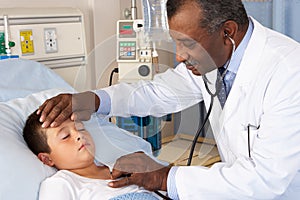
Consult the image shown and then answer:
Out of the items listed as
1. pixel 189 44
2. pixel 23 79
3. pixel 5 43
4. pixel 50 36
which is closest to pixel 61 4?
pixel 50 36

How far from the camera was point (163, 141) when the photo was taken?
1.35m

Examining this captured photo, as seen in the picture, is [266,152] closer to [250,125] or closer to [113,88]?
[250,125]

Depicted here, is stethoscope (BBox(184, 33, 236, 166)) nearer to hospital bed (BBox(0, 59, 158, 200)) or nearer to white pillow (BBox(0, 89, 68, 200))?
hospital bed (BBox(0, 59, 158, 200))

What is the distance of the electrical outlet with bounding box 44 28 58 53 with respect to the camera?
7.27 feet

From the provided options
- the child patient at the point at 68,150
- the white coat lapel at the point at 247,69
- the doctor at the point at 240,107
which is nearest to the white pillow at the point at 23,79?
the child patient at the point at 68,150

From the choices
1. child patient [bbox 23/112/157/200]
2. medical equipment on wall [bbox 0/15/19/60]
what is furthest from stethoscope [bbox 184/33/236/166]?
medical equipment on wall [bbox 0/15/19/60]

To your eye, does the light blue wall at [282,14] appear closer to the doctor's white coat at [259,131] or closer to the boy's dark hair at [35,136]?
the doctor's white coat at [259,131]

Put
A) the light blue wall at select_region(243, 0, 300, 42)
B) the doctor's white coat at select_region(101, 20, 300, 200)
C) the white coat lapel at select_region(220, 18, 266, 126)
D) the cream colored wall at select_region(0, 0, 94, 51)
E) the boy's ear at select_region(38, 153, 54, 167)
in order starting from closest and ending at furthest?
the doctor's white coat at select_region(101, 20, 300, 200) < the white coat lapel at select_region(220, 18, 266, 126) < the boy's ear at select_region(38, 153, 54, 167) < the cream colored wall at select_region(0, 0, 94, 51) < the light blue wall at select_region(243, 0, 300, 42)

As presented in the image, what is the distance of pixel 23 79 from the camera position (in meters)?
1.97

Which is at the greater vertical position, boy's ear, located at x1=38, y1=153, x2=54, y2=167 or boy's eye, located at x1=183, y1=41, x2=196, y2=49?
boy's eye, located at x1=183, y1=41, x2=196, y2=49

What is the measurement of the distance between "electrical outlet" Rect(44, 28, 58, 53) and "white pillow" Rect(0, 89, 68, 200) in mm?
679

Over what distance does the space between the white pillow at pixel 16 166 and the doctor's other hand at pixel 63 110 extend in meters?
0.12

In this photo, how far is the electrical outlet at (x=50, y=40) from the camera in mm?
2215

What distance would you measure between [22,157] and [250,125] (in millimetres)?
729
